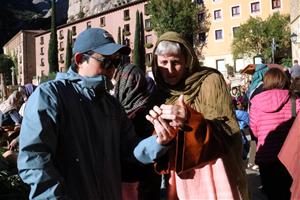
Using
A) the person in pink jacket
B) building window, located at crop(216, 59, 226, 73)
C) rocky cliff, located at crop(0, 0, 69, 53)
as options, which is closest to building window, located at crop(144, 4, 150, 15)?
building window, located at crop(216, 59, 226, 73)

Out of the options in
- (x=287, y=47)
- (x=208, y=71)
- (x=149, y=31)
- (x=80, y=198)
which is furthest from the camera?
(x=149, y=31)

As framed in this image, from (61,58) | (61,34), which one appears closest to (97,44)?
(61,58)

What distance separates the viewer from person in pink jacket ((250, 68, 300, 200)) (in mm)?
4223

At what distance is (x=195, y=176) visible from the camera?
2410 mm

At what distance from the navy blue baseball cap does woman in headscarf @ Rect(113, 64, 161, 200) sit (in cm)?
83

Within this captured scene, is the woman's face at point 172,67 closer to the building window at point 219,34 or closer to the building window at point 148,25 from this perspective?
the building window at point 219,34

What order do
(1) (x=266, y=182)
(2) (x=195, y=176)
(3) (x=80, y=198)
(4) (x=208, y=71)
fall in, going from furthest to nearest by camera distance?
(1) (x=266, y=182)
(4) (x=208, y=71)
(2) (x=195, y=176)
(3) (x=80, y=198)

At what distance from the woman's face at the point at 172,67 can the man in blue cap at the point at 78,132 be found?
0.43 meters

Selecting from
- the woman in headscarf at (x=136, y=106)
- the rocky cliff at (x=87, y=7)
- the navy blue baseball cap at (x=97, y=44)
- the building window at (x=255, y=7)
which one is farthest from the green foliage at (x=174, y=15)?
the navy blue baseball cap at (x=97, y=44)

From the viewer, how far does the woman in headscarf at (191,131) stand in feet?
6.97

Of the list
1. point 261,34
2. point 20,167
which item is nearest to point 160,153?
point 20,167

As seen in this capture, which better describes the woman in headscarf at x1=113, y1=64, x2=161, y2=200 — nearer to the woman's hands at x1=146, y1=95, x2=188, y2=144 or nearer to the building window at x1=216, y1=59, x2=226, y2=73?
the woman's hands at x1=146, y1=95, x2=188, y2=144

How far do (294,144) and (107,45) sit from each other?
142 cm

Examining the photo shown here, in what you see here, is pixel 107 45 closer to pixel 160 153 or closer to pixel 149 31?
pixel 160 153
